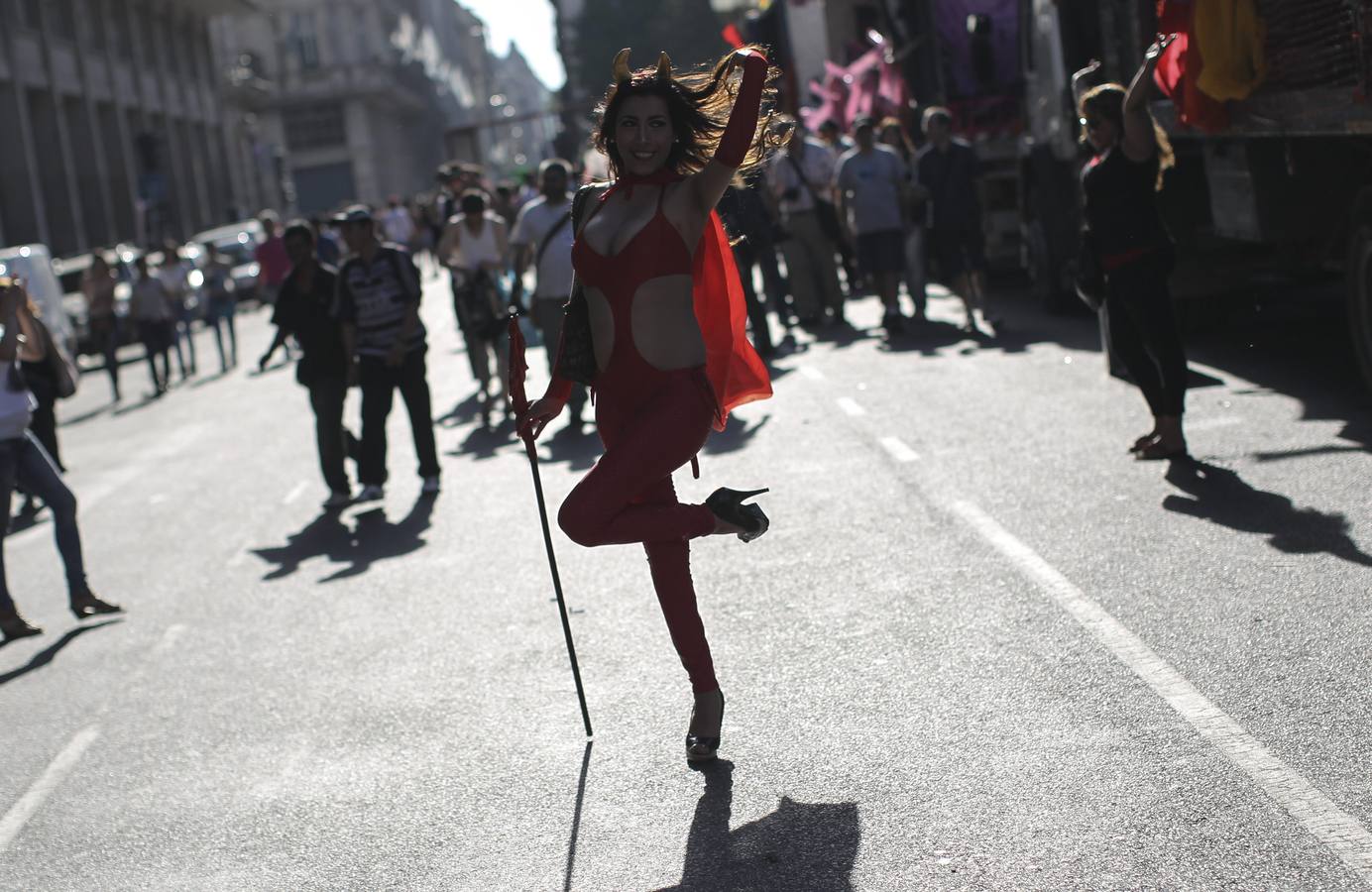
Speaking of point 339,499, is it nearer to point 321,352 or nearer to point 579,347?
point 321,352

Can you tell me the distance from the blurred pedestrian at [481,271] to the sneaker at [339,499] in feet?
9.39

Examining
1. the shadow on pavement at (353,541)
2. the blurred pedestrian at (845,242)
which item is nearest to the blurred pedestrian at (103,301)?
the blurred pedestrian at (845,242)

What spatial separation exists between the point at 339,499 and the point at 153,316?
38.9 ft

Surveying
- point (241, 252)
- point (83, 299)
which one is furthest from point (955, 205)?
point (241, 252)

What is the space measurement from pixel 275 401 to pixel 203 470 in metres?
5.34

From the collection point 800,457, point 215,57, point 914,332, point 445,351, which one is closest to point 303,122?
point 215,57

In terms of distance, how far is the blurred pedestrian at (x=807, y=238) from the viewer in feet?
60.0

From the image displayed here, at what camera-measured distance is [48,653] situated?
8695mm

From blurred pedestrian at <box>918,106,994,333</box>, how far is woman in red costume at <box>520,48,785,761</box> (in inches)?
438

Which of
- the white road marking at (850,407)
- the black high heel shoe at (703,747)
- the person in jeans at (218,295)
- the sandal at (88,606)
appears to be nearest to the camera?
the black high heel shoe at (703,747)

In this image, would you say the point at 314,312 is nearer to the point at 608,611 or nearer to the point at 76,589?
the point at 76,589

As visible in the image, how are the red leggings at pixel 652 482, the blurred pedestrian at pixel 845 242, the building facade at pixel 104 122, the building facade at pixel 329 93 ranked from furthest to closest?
1. the building facade at pixel 329 93
2. the building facade at pixel 104 122
3. the blurred pedestrian at pixel 845 242
4. the red leggings at pixel 652 482

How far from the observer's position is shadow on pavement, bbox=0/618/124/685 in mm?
8312

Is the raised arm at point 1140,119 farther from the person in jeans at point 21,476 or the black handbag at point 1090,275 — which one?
the person in jeans at point 21,476
